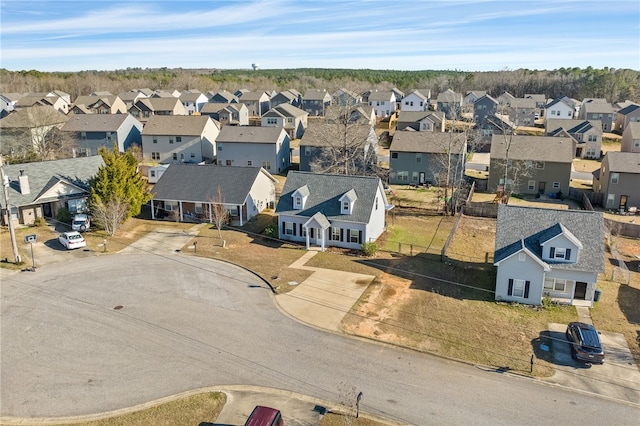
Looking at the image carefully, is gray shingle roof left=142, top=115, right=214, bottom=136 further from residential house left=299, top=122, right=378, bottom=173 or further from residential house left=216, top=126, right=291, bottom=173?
residential house left=299, top=122, right=378, bottom=173

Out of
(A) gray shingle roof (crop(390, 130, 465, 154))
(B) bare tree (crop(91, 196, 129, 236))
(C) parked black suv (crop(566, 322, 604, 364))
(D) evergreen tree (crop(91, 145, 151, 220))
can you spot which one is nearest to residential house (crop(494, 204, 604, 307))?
(C) parked black suv (crop(566, 322, 604, 364))

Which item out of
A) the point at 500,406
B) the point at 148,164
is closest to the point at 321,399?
the point at 500,406

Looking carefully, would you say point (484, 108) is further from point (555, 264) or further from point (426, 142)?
point (555, 264)

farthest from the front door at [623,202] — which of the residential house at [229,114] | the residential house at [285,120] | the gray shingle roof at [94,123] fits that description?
the residential house at [229,114]

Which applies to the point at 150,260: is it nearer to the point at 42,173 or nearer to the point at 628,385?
the point at 42,173

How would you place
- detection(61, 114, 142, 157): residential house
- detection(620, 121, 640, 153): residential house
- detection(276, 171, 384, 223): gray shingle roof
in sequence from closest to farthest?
detection(276, 171, 384, 223): gray shingle roof → detection(61, 114, 142, 157): residential house → detection(620, 121, 640, 153): residential house

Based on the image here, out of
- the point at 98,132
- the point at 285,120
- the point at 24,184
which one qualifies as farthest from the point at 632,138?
the point at 24,184

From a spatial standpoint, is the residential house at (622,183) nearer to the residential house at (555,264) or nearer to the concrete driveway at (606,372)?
the residential house at (555,264)
